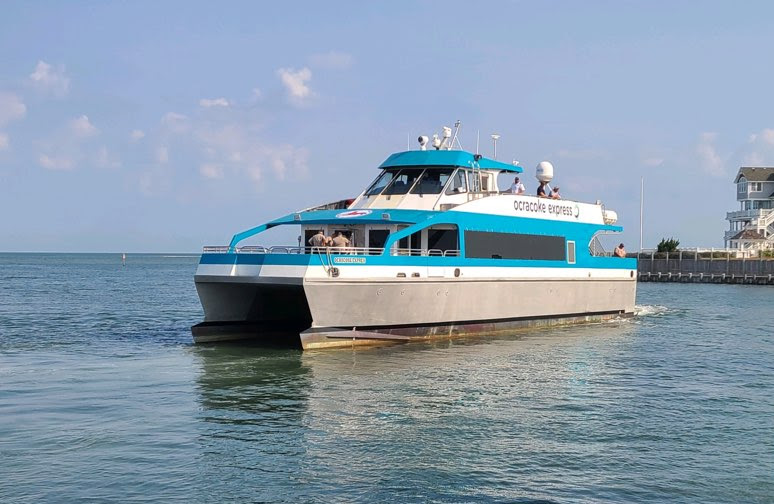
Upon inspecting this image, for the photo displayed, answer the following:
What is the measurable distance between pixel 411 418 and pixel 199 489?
417cm

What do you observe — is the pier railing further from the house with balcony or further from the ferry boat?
the ferry boat

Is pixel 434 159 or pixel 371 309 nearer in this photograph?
pixel 371 309

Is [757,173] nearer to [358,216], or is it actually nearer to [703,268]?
[703,268]

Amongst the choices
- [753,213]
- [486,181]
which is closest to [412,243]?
[486,181]

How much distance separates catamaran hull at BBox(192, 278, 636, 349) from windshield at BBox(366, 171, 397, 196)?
3694 mm

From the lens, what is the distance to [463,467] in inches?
406

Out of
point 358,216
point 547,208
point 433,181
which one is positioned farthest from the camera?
point 547,208

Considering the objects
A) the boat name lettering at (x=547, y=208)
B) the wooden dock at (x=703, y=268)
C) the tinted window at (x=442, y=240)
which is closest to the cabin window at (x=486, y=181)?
the boat name lettering at (x=547, y=208)

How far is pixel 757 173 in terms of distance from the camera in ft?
266

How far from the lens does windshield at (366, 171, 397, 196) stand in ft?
78.0

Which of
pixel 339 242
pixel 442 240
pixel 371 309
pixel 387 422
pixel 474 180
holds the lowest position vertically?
pixel 387 422

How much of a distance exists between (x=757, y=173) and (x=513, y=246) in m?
66.0

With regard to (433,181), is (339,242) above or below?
below

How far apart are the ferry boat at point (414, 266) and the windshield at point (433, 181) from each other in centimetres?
3
